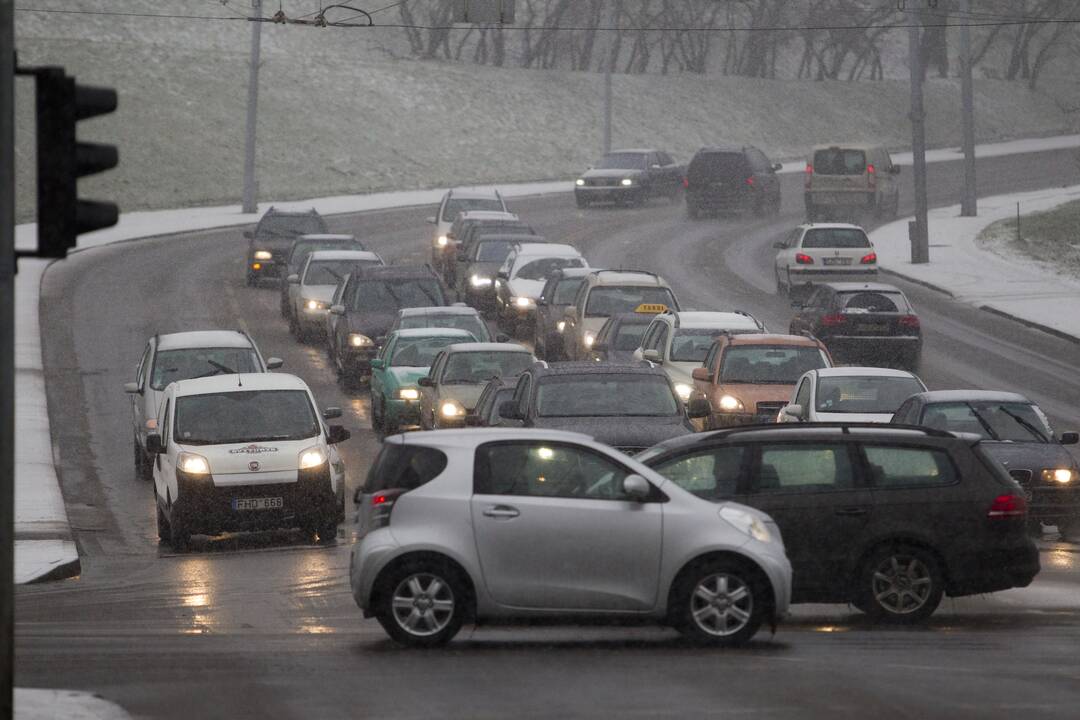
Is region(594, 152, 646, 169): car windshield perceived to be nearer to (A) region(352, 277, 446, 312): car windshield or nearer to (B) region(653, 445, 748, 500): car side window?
(A) region(352, 277, 446, 312): car windshield

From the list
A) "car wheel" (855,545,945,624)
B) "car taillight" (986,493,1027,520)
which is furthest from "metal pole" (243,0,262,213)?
"car taillight" (986,493,1027,520)

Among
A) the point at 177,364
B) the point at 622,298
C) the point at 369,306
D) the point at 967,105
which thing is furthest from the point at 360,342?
the point at 967,105

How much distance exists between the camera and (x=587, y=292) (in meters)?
30.7

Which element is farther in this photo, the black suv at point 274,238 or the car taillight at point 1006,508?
the black suv at point 274,238

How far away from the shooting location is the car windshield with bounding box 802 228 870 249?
3934cm

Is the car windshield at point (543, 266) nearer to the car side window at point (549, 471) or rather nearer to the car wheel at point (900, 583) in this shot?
the car wheel at point (900, 583)

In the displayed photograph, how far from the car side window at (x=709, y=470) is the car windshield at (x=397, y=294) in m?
18.5

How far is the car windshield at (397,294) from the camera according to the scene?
105 feet

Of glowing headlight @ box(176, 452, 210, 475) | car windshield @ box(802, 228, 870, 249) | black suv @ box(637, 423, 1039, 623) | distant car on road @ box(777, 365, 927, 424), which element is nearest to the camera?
black suv @ box(637, 423, 1039, 623)

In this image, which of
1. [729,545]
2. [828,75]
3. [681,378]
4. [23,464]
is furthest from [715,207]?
[828,75]

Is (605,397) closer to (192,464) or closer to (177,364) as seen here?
A: (192,464)

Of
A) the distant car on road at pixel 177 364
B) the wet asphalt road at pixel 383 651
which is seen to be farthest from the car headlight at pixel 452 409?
the distant car on road at pixel 177 364

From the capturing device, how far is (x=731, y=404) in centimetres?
2289

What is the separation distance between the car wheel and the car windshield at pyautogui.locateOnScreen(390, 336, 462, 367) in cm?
1403
